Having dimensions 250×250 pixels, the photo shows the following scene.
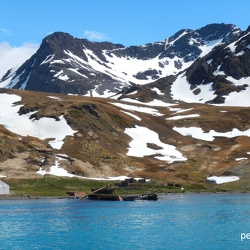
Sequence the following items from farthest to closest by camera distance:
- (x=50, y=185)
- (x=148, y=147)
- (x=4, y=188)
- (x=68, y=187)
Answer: (x=148, y=147) → (x=68, y=187) → (x=50, y=185) → (x=4, y=188)

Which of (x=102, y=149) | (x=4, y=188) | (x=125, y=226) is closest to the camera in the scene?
(x=125, y=226)

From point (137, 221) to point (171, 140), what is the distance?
123m

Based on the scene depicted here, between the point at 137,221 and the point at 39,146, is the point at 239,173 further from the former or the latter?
the point at 137,221

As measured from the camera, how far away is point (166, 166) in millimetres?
157500

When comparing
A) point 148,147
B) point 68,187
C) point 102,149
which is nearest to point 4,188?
point 68,187

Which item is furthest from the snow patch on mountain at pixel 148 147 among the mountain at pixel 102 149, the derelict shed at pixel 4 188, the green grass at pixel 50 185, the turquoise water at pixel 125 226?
the turquoise water at pixel 125 226

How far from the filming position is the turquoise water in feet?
172

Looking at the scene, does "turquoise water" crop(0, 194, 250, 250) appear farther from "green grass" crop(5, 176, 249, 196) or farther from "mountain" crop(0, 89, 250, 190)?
"mountain" crop(0, 89, 250, 190)

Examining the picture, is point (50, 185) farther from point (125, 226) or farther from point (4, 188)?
point (125, 226)

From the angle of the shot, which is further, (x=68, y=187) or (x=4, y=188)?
(x=68, y=187)

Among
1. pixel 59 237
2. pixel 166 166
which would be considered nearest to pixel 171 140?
pixel 166 166

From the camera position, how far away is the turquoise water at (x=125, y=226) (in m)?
52.6

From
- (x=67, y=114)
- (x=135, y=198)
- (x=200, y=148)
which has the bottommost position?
(x=135, y=198)

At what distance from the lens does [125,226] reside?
65062 millimetres
